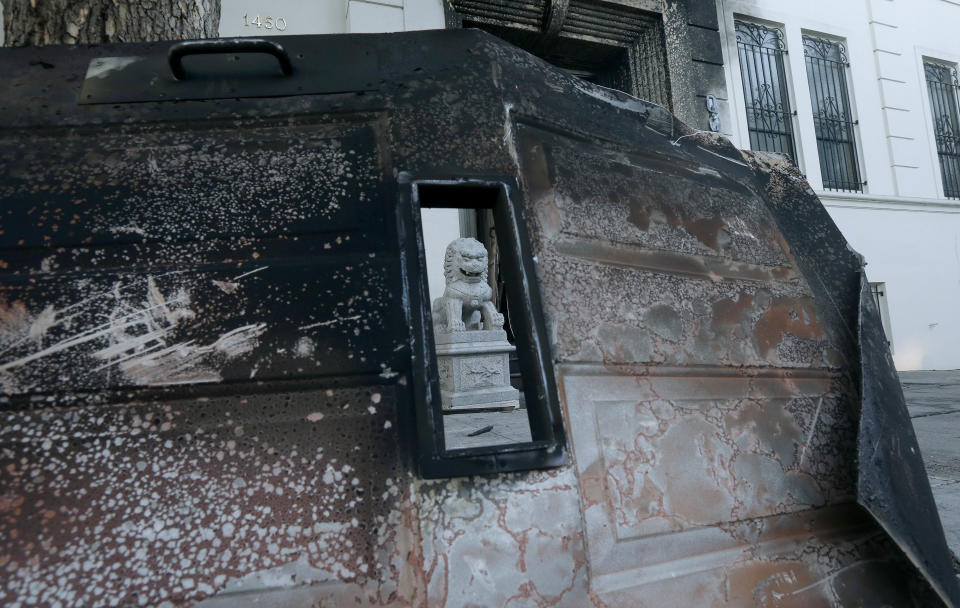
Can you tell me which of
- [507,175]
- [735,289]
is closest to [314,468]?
[507,175]

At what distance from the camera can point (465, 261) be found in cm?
426

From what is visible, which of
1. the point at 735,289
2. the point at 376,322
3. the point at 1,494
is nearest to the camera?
the point at 1,494

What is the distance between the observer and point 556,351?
3.06 ft

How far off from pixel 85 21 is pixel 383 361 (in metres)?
1.97

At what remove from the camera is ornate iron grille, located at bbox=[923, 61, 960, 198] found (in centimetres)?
797

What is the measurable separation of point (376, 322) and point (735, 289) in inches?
29.4

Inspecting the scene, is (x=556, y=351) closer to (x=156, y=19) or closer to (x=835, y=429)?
(x=835, y=429)

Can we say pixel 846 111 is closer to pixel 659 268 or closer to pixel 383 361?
pixel 659 268

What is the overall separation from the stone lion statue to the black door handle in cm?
328

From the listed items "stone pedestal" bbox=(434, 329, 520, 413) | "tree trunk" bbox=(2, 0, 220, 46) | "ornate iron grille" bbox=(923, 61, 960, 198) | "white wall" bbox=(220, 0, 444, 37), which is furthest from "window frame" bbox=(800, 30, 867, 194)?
"tree trunk" bbox=(2, 0, 220, 46)

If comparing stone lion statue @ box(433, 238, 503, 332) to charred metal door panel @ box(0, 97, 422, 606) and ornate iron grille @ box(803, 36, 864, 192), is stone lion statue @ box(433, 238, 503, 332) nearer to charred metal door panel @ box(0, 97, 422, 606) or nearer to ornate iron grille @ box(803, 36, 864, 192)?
charred metal door panel @ box(0, 97, 422, 606)

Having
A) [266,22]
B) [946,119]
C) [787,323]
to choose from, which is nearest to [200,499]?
[787,323]

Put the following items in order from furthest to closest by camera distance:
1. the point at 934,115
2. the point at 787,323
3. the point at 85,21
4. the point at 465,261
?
the point at 934,115 < the point at 465,261 < the point at 85,21 < the point at 787,323

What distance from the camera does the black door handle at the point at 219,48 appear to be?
0.98 metres
